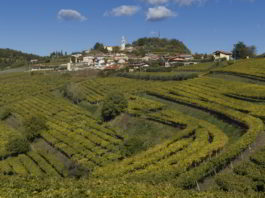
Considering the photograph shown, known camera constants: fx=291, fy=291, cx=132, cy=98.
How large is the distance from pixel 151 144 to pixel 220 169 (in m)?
17.7

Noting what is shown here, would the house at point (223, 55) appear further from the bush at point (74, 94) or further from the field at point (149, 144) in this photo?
the bush at point (74, 94)

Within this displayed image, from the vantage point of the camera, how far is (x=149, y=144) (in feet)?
158

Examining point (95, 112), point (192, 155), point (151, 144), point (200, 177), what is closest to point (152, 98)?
point (95, 112)

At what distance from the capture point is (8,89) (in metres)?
104

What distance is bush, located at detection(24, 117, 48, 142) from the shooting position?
57.8 metres

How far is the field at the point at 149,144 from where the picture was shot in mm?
25575

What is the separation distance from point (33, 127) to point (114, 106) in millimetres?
17322

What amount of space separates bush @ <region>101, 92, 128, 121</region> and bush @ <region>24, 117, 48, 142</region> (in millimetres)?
13741

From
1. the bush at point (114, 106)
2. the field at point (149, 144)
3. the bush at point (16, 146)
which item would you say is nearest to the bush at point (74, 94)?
the field at point (149, 144)

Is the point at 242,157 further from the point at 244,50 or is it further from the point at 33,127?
the point at 244,50

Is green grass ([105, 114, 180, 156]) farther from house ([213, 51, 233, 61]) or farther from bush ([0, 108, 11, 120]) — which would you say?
house ([213, 51, 233, 61])

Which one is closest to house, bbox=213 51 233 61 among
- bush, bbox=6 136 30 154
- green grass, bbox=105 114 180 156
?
green grass, bbox=105 114 180 156

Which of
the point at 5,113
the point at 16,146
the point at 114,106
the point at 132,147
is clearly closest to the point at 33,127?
the point at 16,146

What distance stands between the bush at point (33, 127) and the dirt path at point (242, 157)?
38.4m
